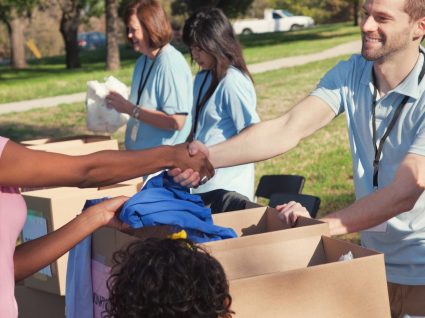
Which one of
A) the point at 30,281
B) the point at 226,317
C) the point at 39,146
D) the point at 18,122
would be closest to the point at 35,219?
the point at 30,281

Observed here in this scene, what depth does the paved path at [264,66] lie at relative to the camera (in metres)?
18.2

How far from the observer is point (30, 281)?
17.1ft

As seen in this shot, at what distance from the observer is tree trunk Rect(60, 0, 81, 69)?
30.1 meters

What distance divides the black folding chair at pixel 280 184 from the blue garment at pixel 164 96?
70 centimetres

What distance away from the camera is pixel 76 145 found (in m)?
5.88

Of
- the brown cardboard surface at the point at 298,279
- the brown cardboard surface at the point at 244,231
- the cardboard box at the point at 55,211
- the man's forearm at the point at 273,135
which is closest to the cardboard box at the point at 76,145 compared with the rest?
the cardboard box at the point at 55,211

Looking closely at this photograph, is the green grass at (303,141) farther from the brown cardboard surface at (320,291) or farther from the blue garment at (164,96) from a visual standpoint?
the blue garment at (164,96)

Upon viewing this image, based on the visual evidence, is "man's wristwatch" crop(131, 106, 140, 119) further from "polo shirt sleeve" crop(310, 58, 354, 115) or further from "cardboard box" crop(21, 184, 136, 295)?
"polo shirt sleeve" crop(310, 58, 354, 115)

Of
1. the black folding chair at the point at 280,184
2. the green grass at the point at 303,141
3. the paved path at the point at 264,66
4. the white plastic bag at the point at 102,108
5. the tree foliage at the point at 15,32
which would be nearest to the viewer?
the black folding chair at the point at 280,184

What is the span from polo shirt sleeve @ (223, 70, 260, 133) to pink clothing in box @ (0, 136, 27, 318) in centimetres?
277

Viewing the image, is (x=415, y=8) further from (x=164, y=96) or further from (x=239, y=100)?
(x=164, y=96)

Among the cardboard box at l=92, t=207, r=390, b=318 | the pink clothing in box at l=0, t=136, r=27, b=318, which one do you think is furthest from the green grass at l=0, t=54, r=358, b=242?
the pink clothing in box at l=0, t=136, r=27, b=318

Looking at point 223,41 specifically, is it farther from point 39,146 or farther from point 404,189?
point 404,189

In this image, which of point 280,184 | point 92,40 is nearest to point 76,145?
point 280,184
